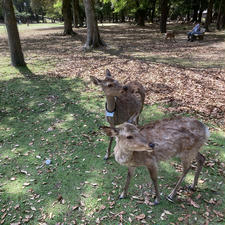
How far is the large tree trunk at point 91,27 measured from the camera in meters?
13.1

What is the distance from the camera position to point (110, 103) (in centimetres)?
419

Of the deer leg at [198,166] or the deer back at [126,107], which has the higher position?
the deer back at [126,107]

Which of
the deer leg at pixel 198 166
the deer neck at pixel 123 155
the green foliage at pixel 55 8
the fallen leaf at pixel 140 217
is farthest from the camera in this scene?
the green foliage at pixel 55 8

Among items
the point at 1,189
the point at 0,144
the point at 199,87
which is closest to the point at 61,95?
the point at 0,144

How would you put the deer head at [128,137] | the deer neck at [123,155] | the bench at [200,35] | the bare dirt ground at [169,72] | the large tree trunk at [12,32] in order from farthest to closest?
the bench at [200,35]
the large tree trunk at [12,32]
the bare dirt ground at [169,72]
the deer neck at [123,155]
the deer head at [128,137]

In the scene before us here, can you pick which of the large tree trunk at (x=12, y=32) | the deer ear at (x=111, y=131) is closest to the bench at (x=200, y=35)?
the large tree trunk at (x=12, y=32)

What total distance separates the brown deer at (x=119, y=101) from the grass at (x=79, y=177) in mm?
803

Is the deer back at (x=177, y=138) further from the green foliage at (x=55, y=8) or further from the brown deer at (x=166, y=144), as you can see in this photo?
the green foliage at (x=55, y=8)

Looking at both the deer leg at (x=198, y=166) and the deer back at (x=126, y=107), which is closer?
the deer leg at (x=198, y=166)

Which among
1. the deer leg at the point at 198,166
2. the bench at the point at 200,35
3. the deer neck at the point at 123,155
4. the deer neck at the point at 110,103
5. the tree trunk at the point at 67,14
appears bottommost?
the deer leg at the point at 198,166

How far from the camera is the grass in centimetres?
328

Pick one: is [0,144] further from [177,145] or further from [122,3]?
[122,3]

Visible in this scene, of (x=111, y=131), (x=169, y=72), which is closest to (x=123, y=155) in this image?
(x=111, y=131)

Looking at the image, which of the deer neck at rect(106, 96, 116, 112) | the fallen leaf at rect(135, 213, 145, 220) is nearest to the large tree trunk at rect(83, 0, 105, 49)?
the deer neck at rect(106, 96, 116, 112)
